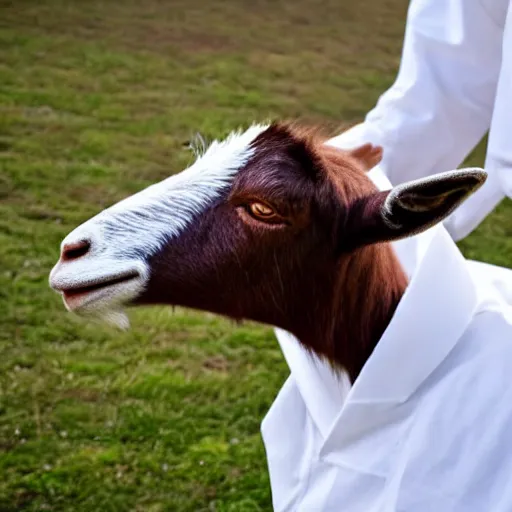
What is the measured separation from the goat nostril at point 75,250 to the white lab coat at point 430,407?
21.6 inches

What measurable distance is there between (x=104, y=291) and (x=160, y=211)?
7.1 inches

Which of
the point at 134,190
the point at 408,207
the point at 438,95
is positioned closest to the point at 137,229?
the point at 408,207

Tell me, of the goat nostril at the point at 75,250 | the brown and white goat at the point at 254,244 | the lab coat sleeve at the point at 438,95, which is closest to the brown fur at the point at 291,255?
the brown and white goat at the point at 254,244

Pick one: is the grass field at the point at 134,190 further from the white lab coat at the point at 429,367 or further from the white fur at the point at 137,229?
the white fur at the point at 137,229

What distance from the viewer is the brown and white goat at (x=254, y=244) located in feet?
5.00

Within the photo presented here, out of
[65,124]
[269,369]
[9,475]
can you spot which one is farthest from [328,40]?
[9,475]

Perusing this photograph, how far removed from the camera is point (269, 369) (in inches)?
147

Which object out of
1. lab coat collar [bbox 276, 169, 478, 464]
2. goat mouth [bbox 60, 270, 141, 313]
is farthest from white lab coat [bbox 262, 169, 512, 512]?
goat mouth [bbox 60, 270, 141, 313]

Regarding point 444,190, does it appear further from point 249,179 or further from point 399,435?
point 399,435

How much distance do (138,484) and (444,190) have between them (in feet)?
6.74

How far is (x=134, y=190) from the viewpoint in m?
4.95

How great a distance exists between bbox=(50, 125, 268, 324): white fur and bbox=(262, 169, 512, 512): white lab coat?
383mm

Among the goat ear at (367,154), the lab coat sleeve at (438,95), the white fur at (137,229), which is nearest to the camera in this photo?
the white fur at (137,229)

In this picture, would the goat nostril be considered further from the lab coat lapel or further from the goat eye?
the lab coat lapel
